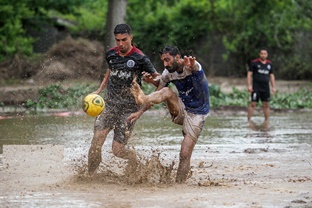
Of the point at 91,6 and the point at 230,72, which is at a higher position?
the point at 91,6

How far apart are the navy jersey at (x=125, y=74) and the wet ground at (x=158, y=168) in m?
0.85

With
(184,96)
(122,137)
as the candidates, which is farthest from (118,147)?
(184,96)

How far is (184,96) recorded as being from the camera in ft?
32.5

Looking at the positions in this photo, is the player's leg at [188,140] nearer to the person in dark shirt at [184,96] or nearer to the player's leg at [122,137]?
the person in dark shirt at [184,96]

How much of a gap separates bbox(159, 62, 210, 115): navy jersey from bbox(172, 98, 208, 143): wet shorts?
0.05 metres

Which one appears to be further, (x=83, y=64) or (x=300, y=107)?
(x=83, y=64)

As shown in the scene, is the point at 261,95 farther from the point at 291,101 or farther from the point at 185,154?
the point at 185,154

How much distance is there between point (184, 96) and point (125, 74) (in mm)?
809

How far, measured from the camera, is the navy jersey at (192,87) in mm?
9719

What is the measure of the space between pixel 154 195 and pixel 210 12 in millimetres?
25052

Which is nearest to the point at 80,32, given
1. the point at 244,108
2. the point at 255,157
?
the point at 244,108

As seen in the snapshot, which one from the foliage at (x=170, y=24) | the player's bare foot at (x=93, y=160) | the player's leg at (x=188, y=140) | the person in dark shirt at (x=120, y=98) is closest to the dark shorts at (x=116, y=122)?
the person in dark shirt at (x=120, y=98)

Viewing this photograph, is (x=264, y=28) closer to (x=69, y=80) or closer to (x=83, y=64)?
(x=83, y=64)

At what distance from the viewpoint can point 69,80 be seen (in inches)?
996
